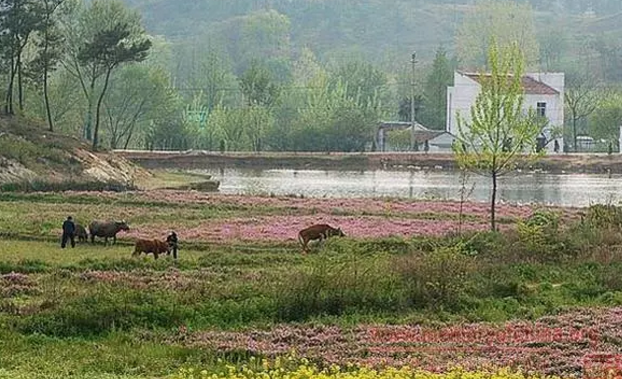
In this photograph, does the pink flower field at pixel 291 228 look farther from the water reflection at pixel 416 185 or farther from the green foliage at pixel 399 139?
the green foliage at pixel 399 139

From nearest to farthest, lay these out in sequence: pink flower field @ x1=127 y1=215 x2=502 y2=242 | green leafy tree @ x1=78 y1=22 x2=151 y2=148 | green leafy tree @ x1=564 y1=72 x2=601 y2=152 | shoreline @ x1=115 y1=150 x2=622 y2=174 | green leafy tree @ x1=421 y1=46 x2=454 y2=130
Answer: pink flower field @ x1=127 y1=215 x2=502 y2=242 → green leafy tree @ x1=78 y1=22 x2=151 y2=148 → shoreline @ x1=115 y1=150 x2=622 y2=174 → green leafy tree @ x1=564 y1=72 x2=601 y2=152 → green leafy tree @ x1=421 y1=46 x2=454 y2=130

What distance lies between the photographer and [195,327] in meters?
17.4

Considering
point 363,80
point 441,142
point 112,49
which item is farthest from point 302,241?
point 363,80

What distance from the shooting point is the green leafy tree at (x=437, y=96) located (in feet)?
333

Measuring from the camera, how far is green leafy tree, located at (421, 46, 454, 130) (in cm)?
10150

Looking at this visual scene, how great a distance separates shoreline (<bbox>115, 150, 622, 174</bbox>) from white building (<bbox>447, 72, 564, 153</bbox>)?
38.3 feet

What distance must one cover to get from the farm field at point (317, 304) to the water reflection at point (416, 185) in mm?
20270

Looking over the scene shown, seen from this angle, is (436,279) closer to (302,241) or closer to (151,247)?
(151,247)

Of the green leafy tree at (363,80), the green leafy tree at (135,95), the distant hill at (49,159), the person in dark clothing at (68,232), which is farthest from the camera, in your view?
the green leafy tree at (363,80)

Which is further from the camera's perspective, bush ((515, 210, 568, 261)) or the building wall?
the building wall

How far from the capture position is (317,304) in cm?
1842

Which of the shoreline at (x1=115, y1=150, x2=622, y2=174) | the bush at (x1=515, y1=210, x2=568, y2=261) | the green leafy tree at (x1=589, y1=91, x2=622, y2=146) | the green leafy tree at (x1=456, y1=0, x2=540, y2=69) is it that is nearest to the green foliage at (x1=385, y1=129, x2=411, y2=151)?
the shoreline at (x1=115, y1=150, x2=622, y2=174)

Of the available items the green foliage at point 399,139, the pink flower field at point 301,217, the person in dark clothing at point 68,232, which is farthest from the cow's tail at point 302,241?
the green foliage at point 399,139

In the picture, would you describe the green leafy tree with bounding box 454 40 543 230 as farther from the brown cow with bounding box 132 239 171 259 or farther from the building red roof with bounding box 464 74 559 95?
the building red roof with bounding box 464 74 559 95
